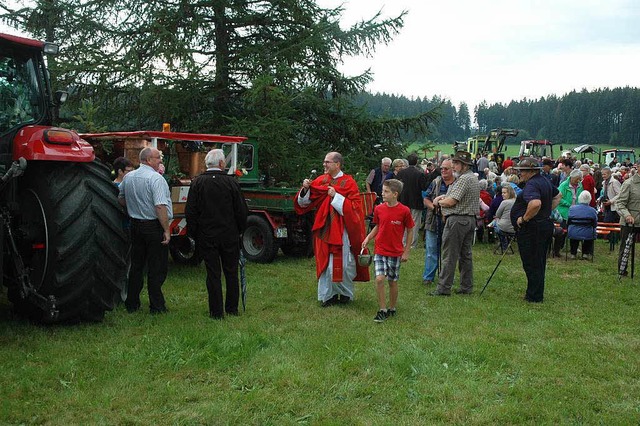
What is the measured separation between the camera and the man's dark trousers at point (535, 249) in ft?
26.8

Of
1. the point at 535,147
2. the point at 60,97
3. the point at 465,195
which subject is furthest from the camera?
the point at 535,147

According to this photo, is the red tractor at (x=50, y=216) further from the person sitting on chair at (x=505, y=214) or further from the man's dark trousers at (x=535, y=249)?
the person sitting on chair at (x=505, y=214)

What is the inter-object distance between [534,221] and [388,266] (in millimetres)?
2263

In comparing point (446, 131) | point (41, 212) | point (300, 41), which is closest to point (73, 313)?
point (41, 212)

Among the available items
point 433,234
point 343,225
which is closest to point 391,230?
point 343,225

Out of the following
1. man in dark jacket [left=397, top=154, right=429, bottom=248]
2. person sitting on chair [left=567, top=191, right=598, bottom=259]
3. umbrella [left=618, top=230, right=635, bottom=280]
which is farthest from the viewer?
person sitting on chair [left=567, top=191, right=598, bottom=259]

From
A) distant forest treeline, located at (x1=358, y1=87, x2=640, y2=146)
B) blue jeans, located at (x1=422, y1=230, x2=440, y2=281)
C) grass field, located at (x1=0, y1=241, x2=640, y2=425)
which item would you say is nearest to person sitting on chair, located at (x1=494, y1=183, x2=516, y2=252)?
blue jeans, located at (x1=422, y1=230, x2=440, y2=281)

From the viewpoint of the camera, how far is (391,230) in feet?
23.5

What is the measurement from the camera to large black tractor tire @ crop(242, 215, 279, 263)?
35.1 feet

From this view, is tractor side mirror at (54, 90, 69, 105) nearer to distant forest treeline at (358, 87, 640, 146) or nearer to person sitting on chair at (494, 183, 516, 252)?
person sitting on chair at (494, 183, 516, 252)

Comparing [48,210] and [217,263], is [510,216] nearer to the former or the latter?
[217,263]

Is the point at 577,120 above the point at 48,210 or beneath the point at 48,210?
above

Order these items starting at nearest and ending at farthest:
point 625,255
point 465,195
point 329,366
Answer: point 329,366 → point 465,195 → point 625,255

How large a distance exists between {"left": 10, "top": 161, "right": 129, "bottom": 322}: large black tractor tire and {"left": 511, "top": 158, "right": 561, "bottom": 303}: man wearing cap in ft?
16.4
